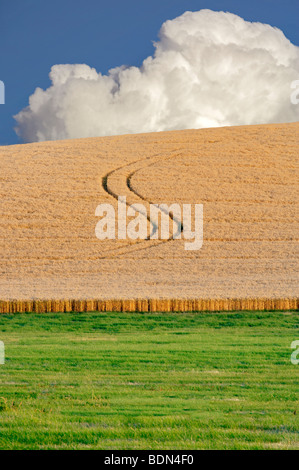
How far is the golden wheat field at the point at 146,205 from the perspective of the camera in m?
14.5

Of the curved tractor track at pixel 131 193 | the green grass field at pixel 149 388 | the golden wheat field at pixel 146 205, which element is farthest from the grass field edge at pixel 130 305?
the curved tractor track at pixel 131 193

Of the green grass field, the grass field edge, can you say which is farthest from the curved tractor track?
the green grass field

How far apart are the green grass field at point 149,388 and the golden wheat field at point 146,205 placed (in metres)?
2.55

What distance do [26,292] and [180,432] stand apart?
9778 millimetres

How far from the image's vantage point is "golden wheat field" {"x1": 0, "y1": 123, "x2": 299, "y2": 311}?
47.5ft

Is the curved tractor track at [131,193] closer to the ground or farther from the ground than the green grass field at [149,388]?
farther from the ground

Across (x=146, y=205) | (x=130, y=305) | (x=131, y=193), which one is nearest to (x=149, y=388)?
(x=130, y=305)

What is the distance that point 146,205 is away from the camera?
23.7m

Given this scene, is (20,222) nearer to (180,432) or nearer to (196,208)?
(196,208)

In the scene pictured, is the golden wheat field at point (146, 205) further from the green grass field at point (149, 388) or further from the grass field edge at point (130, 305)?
the green grass field at point (149, 388)

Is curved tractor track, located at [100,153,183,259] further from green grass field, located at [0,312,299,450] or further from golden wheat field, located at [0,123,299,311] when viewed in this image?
green grass field, located at [0,312,299,450]

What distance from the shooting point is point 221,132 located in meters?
34.5

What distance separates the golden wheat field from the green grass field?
2552 mm

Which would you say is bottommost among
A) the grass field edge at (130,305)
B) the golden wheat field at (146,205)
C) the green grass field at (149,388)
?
the green grass field at (149,388)
